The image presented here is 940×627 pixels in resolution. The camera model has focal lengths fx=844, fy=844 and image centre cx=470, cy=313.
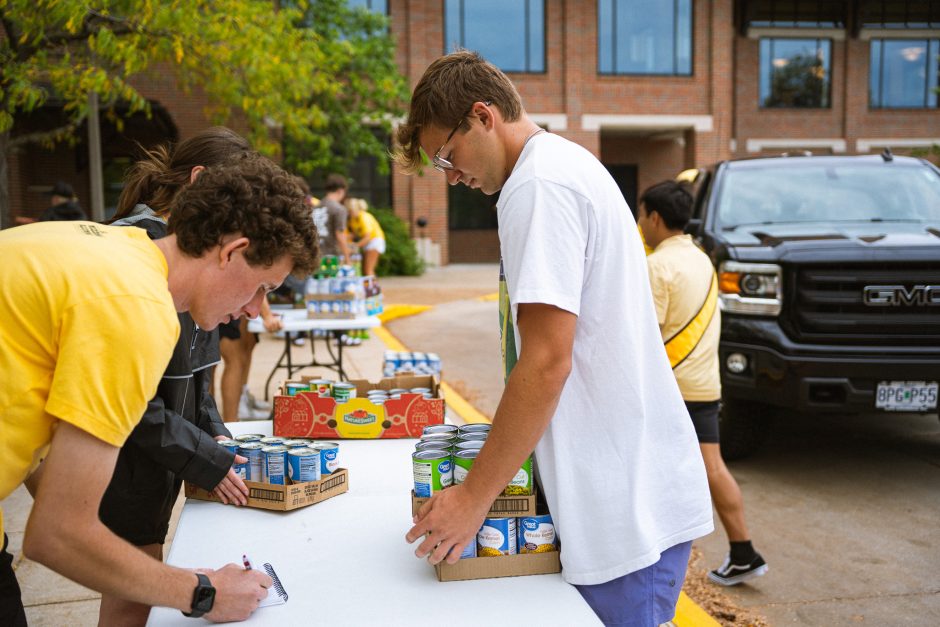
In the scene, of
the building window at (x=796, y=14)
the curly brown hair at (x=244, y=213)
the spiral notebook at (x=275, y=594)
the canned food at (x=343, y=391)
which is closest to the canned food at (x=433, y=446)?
the spiral notebook at (x=275, y=594)

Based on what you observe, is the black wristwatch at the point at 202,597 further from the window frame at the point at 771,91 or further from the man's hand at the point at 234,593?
the window frame at the point at 771,91

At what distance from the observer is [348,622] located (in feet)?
6.03

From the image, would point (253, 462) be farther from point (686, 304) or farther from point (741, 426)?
point (741, 426)

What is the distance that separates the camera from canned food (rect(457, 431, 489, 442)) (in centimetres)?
231

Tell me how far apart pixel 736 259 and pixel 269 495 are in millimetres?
4212

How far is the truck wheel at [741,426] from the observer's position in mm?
6199

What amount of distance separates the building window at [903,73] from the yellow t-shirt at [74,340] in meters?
34.4

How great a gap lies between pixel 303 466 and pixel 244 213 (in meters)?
1.03

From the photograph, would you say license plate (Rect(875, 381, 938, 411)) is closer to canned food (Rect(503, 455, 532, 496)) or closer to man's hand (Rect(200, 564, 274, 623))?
canned food (Rect(503, 455, 532, 496))

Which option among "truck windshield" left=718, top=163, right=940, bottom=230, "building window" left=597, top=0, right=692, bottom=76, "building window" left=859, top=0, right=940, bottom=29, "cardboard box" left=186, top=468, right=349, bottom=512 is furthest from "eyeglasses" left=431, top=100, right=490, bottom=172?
"building window" left=859, top=0, right=940, bottom=29

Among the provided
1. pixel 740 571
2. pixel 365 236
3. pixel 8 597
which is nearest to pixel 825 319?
pixel 740 571

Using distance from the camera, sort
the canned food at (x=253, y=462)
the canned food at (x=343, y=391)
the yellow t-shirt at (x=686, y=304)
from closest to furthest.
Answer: the canned food at (x=253, y=462) → the canned food at (x=343, y=391) → the yellow t-shirt at (x=686, y=304)

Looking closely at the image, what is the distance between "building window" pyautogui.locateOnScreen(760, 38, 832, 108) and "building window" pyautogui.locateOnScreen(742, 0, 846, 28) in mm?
579

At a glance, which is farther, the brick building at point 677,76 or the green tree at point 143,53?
the brick building at point 677,76
